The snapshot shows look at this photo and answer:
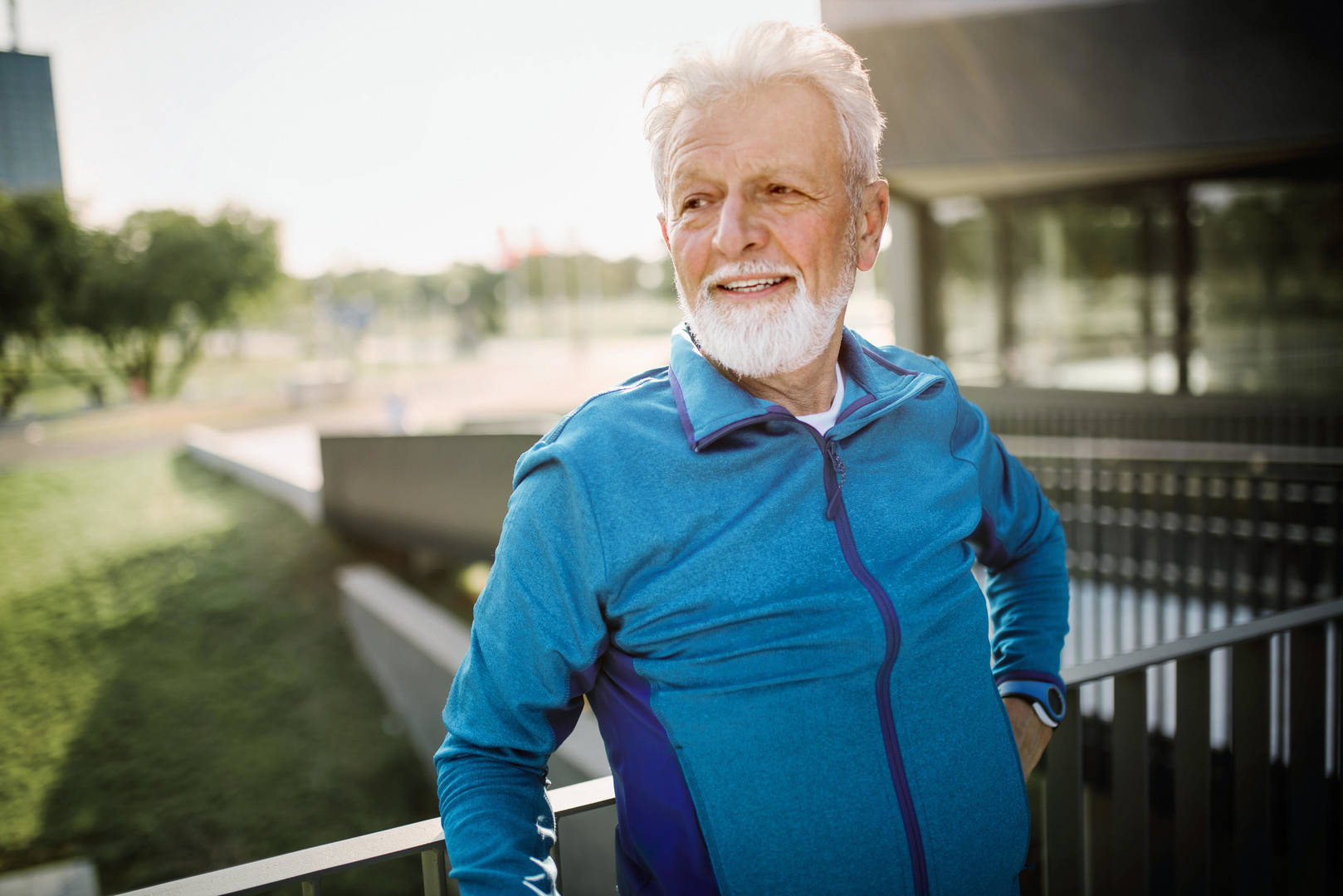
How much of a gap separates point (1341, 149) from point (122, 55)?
16.3 metres

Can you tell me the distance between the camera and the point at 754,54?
4.76 ft

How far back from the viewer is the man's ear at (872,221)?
1.68 m

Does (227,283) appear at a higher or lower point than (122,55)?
lower

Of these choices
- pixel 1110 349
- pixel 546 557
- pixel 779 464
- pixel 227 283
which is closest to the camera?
pixel 546 557

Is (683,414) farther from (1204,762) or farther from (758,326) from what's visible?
(1204,762)

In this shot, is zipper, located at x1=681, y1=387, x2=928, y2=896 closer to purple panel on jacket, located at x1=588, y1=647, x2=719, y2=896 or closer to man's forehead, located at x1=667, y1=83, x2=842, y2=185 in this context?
purple panel on jacket, located at x1=588, y1=647, x2=719, y2=896

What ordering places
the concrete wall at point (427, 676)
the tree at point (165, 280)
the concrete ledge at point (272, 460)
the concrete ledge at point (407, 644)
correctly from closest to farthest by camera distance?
the concrete wall at point (427, 676) → the concrete ledge at point (407, 644) → the concrete ledge at point (272, 460) → the tree at point (165, 280)

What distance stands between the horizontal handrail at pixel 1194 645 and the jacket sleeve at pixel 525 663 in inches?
46.2

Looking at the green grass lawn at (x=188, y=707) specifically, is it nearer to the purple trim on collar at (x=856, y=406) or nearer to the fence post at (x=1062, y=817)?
the fence post at (x=1062, y=817)

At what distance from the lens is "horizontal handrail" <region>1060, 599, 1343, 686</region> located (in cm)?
202

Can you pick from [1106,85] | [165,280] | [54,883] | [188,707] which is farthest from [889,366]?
[165,280]

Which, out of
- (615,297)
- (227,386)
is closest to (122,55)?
(227,386)

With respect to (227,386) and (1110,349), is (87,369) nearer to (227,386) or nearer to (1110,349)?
(227,386)

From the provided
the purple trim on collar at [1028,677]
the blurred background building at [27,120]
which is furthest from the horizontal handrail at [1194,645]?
the blurred background building at [27,120]
